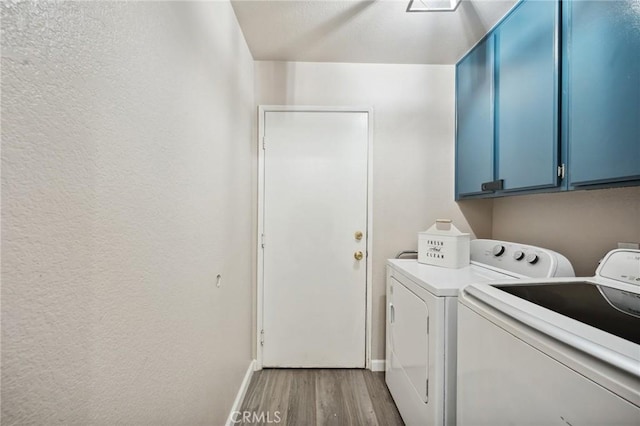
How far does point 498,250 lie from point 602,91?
36.8 inches

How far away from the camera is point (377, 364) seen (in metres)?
2.03

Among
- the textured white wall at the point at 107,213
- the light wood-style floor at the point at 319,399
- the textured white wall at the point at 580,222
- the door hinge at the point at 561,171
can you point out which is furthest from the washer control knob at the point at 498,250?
the textured white wall at the point at 107,213

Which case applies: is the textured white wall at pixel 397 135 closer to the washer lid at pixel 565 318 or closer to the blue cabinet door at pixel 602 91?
the blue cabinet door at pixel 602 91

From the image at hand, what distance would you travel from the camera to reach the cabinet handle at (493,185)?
60.8 inches

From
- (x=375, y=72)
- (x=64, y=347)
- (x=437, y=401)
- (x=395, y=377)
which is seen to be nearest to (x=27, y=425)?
(x=64, y=347)

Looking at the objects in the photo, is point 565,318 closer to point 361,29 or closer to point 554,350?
point 554,350

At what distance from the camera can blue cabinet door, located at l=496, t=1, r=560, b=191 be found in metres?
1.21

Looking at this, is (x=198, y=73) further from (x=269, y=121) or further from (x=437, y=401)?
(x=437, y=401)

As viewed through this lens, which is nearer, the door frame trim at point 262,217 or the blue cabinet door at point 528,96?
the blue cabinet door at point 528,96

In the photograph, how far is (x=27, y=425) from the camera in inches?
17.1

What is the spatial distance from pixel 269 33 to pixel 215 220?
1341mm

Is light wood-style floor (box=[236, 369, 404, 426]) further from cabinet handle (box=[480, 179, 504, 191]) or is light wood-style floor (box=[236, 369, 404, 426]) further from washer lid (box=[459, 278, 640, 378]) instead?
cabinet handle (box=[480, 179, 504, 191])

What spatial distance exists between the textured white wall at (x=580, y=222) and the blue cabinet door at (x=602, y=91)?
34cm

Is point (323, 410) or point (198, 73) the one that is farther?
point (323, 410)
